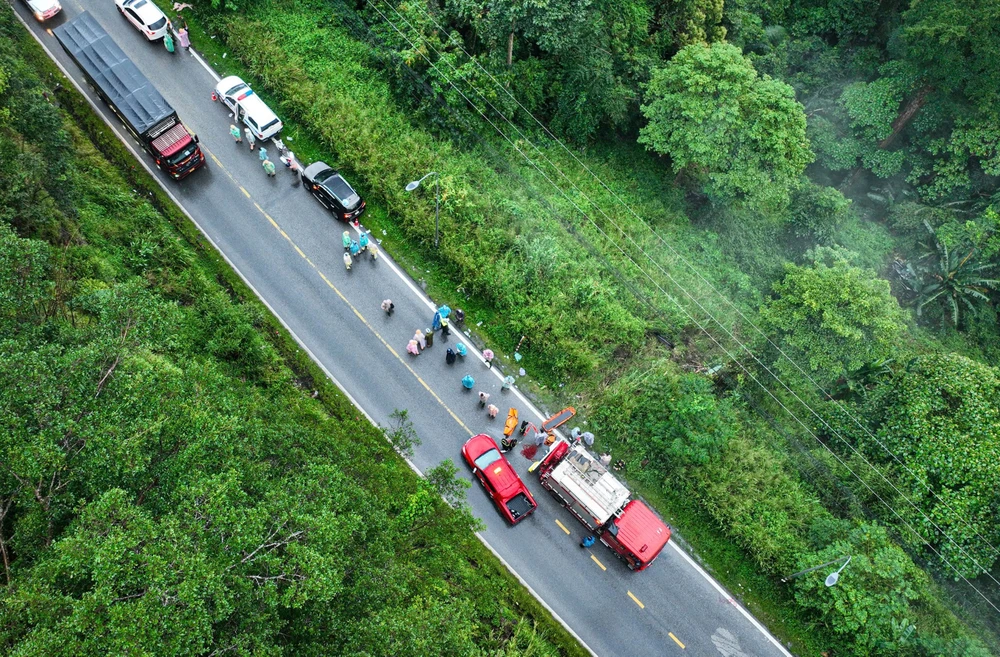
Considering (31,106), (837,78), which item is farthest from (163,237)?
(837,78)

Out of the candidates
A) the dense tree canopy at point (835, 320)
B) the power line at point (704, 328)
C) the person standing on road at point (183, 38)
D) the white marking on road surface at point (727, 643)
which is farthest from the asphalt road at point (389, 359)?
the dense tree canopy at point (835, 320)

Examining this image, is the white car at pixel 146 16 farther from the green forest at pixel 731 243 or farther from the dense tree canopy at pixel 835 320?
the dense tree canopy at pixel 835 320

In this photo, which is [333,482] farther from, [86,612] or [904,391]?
[904,391]

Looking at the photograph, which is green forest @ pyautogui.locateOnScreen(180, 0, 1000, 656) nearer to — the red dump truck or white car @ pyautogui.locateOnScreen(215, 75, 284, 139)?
white car @ pyautogui.locateOnScreen(215, 75, 284, 139)

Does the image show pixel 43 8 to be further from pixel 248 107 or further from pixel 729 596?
pixel 729 596

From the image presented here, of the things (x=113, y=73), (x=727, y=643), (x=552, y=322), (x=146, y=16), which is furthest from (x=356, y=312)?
(x=727, y=643)

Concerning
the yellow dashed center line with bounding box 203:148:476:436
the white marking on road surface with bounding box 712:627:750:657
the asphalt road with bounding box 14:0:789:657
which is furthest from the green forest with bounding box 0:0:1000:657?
the yellow dashed center line with bounding box 203:148:476:436
